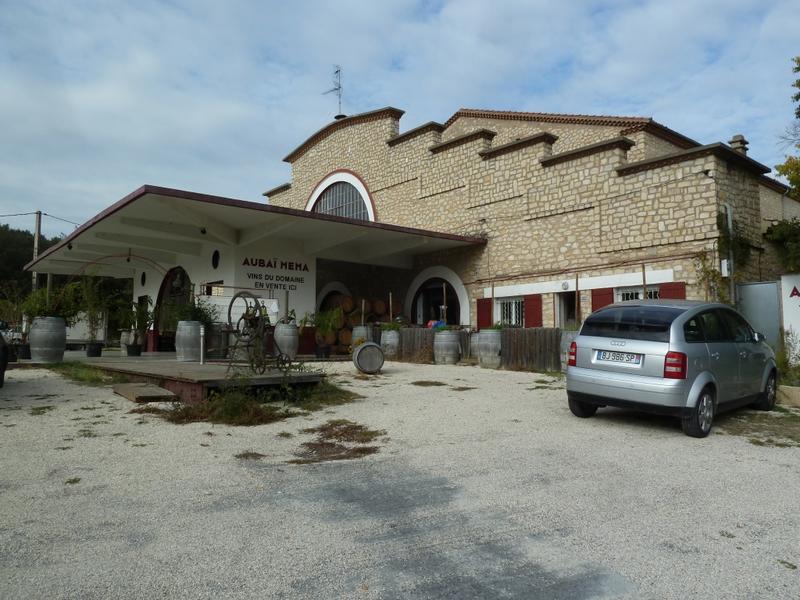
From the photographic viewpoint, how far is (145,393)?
7500 millimetres

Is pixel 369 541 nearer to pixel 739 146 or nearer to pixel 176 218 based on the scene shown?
pixel 176 218

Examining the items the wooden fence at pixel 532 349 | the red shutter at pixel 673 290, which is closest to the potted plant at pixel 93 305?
the wooden fence at pixel 532 349

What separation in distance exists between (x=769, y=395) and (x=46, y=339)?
13.5 m

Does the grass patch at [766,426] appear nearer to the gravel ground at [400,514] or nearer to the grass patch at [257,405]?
the gravel ground at [400,514]


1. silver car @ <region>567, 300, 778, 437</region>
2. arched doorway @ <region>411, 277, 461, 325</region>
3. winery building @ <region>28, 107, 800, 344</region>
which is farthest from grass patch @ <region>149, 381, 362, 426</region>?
arched doorway @ <region>411, 277, 461, 325</region>

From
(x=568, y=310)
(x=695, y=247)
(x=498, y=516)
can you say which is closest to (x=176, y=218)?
(x=568, y=310)

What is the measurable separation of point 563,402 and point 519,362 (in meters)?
5.18

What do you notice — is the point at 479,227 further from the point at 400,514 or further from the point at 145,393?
the point at 400,514

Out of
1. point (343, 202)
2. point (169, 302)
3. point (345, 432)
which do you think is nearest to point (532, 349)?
point (345, 432)

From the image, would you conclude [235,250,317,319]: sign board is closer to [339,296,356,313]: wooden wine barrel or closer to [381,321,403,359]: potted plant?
[339,296,356,313]: wooden wine barrel

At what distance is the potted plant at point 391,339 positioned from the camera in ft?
53.0

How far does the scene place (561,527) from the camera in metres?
3.28

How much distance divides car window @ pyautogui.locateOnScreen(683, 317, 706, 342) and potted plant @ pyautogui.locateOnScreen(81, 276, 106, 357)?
13.3 metres

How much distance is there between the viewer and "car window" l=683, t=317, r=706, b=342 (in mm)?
6009
